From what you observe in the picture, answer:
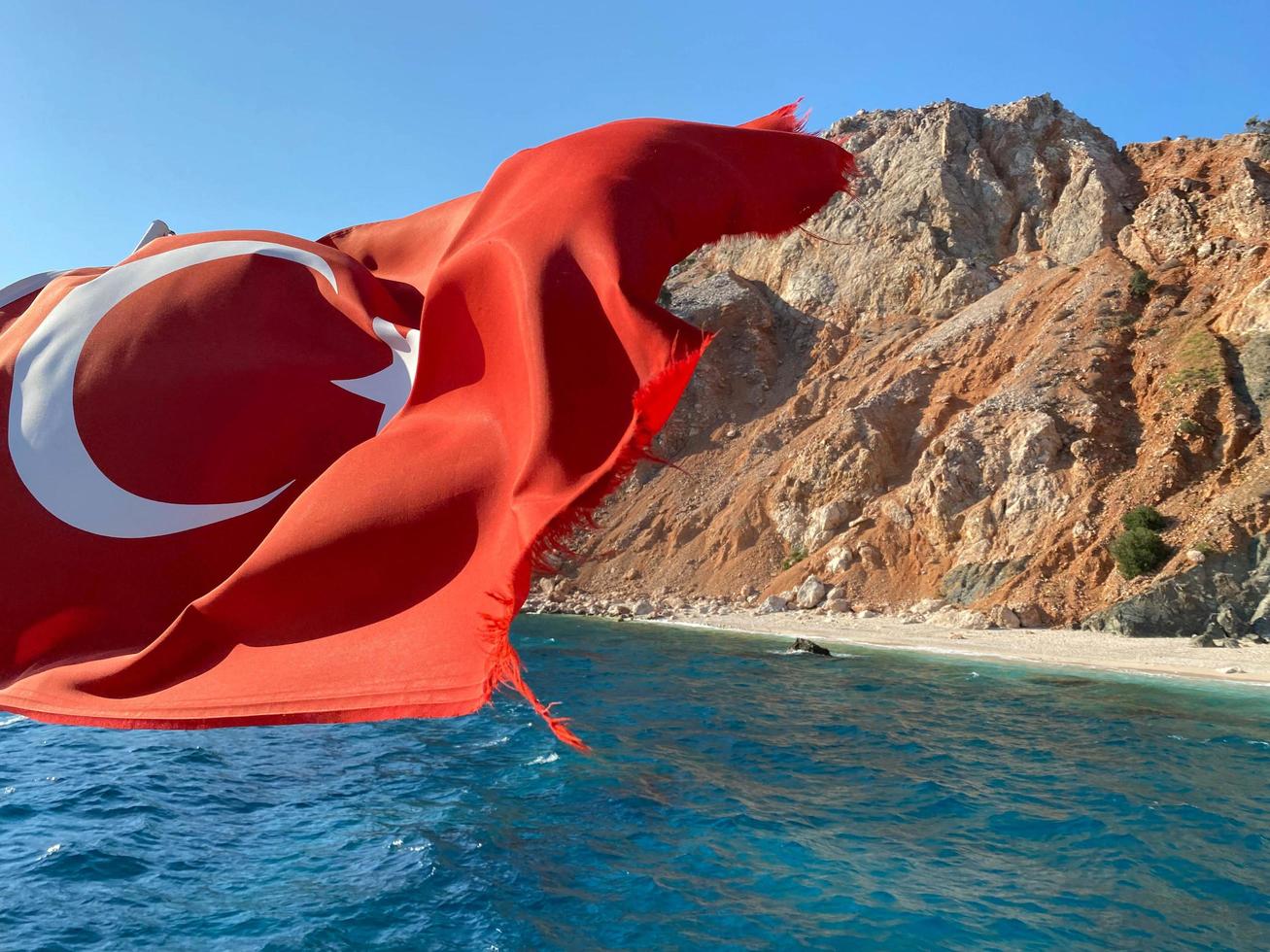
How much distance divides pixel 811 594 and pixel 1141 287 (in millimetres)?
15430

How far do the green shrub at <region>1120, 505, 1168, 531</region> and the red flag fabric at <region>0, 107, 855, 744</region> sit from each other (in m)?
20.3

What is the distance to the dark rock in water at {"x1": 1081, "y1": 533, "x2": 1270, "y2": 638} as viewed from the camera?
19.3 m

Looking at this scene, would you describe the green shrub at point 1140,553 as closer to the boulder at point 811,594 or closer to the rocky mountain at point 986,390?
the rocky mountain at point 986,390

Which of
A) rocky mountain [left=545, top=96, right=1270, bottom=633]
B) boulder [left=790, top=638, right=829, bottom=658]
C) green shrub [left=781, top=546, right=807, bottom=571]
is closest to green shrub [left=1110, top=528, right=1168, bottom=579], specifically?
rocky mountain [left=545, top=96, right=1270, bottom=633]

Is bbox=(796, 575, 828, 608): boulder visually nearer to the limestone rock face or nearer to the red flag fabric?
the limestone rock face

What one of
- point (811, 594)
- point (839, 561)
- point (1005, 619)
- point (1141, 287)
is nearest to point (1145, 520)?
point (1005, 619)

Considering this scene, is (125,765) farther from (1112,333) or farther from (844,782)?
(1112,333)

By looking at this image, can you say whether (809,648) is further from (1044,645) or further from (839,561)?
(839,561)

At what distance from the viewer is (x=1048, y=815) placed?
8.33m

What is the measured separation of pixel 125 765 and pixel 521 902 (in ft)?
19.5

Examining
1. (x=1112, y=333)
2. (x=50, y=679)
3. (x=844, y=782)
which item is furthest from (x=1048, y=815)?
(x=1112, y=333)

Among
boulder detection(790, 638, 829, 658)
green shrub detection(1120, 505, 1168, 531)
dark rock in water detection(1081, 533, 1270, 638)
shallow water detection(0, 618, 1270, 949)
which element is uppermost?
green shrub detection(1120, 505, 1168, 531)

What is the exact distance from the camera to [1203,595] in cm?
1984

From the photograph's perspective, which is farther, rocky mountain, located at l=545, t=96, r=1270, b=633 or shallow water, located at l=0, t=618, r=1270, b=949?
rocky mountain, located at l=545, t=96, r=1270, b=633
